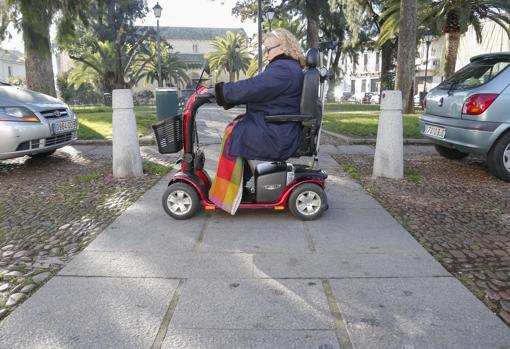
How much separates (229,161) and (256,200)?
1.63 feet

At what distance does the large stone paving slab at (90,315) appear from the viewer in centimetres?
213

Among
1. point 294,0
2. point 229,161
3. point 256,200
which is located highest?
point 294,0

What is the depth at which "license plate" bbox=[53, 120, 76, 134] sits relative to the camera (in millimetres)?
6316

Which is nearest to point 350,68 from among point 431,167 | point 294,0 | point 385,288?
point 294,0

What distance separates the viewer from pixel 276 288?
267cm

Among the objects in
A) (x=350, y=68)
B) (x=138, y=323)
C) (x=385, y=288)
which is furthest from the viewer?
(x=350, y=68)

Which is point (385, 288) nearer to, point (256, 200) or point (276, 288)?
point (276, 288)

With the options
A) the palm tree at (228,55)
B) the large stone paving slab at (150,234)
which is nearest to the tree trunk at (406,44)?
the large stone paving slab at (150,234)

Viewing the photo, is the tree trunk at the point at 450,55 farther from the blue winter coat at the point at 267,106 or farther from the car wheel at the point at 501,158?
the blue winter coat at the point at 267,106

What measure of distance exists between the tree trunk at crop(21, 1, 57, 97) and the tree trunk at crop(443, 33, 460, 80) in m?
15.7

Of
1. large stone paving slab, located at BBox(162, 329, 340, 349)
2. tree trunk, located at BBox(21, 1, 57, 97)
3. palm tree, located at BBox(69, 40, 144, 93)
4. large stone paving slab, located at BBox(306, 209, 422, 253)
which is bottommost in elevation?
large stone paving slab, located at BBox(162, 329, 340, 349)

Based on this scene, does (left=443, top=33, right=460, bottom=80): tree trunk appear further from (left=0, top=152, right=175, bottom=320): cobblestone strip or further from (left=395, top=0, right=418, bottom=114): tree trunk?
(left=0, top=152, right=175, bottom=320): cobblestone strip

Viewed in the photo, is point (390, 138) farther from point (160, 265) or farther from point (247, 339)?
point (247, 339)

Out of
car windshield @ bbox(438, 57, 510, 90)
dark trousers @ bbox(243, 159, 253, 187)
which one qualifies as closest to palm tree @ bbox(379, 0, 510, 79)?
car windshield @ bbox(438, 57, 510, 90)
